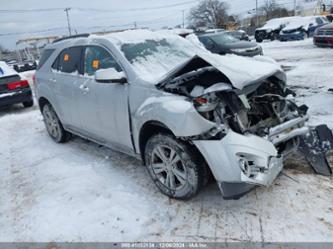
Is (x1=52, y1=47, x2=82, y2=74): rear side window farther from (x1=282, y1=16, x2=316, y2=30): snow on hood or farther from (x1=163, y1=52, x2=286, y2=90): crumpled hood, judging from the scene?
(x1=282, y1=16, x2=316, y2=30): snow on hood

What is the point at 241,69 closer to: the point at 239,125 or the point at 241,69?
the point at 241,69

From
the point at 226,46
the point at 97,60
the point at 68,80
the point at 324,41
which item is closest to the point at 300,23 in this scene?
the point at 324,41

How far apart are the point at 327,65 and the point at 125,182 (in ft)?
30.4

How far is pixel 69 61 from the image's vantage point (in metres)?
4.79

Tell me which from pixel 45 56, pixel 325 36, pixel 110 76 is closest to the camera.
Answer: pixel 110 76

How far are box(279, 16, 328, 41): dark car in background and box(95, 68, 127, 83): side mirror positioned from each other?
22.6m

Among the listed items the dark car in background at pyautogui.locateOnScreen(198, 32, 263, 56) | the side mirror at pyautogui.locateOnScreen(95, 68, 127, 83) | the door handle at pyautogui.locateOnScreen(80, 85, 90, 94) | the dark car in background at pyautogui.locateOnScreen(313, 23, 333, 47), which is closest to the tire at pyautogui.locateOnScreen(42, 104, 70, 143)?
the door handle at pyautogui.locateOnScreen(80, 85, 90, 94)

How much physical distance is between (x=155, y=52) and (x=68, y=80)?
148cm

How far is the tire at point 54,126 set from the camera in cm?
550

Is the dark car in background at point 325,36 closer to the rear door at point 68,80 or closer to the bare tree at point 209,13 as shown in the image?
the rear door at point 68,80

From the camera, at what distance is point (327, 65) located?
1057cm

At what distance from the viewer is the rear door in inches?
181

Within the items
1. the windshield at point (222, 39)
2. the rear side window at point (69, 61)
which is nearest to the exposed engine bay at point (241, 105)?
the rear side window at point (69, 61)

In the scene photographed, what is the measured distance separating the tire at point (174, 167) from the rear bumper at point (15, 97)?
238 inches
